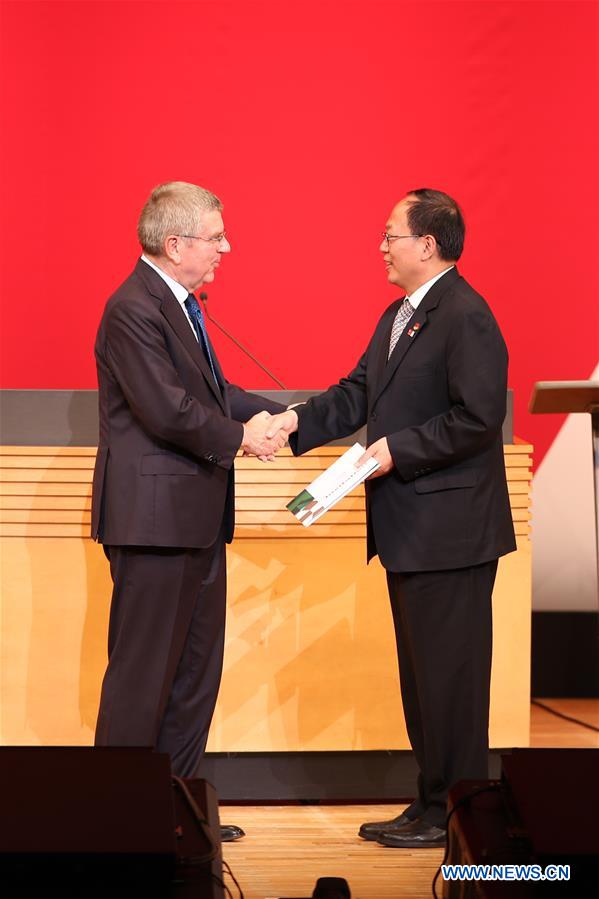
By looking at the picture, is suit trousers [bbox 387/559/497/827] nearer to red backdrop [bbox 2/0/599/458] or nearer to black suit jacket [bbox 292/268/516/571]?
black suit jacket [bbox 292/268/516/571]

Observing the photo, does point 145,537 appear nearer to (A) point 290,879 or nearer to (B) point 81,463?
(B) point 81,463

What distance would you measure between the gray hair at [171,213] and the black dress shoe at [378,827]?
4.86ft

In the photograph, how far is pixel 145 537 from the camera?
2.81 m

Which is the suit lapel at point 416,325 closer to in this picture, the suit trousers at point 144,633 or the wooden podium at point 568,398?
the wooden podium at point 568,398

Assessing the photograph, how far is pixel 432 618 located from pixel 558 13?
9.15 ft

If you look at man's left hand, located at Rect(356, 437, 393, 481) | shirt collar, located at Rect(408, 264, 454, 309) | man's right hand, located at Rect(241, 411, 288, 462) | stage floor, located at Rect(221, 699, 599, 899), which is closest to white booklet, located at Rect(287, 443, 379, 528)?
man's left hand, located at Rect(356, 437, 393, 481)

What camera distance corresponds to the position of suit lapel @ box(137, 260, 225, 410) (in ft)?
9.43

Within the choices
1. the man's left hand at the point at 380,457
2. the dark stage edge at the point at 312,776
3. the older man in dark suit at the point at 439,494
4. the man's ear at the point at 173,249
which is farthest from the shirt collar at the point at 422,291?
the dark stage edge at the point at 312,776

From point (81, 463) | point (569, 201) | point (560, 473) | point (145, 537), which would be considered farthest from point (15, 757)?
point (569, 201)

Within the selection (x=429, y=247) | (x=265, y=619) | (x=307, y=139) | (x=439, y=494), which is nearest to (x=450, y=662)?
(x=439, y=494)

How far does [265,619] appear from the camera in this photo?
339 cm

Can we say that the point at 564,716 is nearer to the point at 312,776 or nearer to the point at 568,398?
the point at 312,776

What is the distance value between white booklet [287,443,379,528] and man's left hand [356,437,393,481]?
0.02m

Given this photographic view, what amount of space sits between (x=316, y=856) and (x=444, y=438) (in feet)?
3.38
